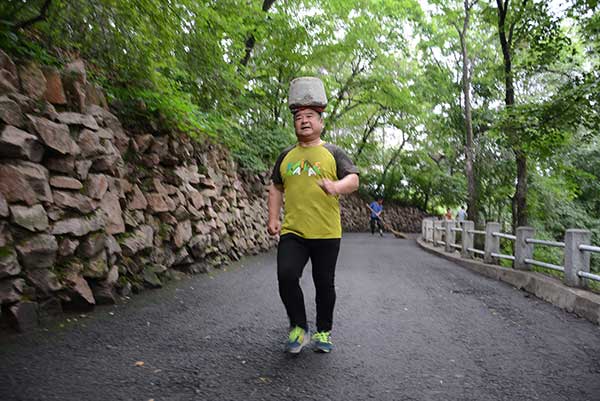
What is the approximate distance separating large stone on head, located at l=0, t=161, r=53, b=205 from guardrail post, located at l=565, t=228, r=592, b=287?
644 centimetres

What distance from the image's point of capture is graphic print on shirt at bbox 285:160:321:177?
3309 millimetres

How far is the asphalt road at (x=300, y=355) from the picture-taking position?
269cm

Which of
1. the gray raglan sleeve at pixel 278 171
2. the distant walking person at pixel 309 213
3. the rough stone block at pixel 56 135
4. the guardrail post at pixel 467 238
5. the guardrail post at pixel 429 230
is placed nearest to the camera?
the distant walking person at pixel 309 213

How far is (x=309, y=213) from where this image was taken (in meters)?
A: 3.27

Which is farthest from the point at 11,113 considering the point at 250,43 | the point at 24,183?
the point at 250,43

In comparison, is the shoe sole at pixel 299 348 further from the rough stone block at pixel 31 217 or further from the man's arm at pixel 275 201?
the rough stone block at pixel 31 217

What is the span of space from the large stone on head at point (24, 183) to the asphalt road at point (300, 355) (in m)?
1.17

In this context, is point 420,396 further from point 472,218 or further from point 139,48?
point 472,218

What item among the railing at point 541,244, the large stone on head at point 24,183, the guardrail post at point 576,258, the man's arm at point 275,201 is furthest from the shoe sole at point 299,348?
the guardrail post at point 576,258

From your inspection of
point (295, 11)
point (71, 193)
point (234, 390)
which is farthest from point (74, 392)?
point (295, 11)

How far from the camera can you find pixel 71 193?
172 inches

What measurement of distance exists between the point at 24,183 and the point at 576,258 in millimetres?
6699

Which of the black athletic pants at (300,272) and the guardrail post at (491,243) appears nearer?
the black athletic pants at (300,272)

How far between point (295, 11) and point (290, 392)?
511 inches
